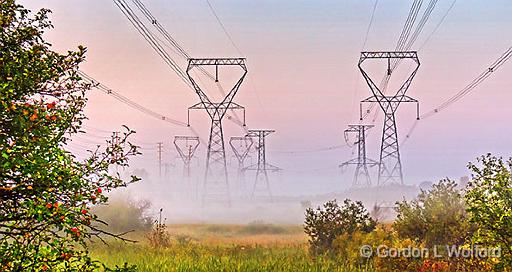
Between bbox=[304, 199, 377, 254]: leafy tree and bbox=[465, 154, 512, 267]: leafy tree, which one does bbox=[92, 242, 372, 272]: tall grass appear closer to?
bbox=[304, 199, 377, 254]: leafy tree

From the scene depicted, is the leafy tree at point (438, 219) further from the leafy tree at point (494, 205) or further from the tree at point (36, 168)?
the tree at point (36, 168)

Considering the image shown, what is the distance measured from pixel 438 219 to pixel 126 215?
1123 inches

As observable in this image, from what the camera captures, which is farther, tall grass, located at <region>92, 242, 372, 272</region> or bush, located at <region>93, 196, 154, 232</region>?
bush, located at <region>93, 196, 154, 232</region>

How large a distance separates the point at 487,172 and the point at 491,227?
163 centimetres

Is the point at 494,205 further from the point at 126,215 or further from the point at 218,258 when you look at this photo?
the point at 126,215

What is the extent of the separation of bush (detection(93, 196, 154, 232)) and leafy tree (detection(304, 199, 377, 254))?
61.0 ft

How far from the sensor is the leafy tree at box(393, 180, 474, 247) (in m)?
26.7

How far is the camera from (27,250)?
10.0 m

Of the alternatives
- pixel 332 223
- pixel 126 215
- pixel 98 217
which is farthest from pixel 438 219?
pixel 126 215

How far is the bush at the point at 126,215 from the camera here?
1859 inches

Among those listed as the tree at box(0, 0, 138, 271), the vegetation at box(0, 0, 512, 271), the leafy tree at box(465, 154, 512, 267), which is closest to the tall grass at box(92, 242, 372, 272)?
the vegetation at box(0, 0, 512, 271)

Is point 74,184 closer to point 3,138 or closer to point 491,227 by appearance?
point 3,138

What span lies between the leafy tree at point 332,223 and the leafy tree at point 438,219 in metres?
3.75

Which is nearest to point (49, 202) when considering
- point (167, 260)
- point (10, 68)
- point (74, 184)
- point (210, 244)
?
point (74, 184)
